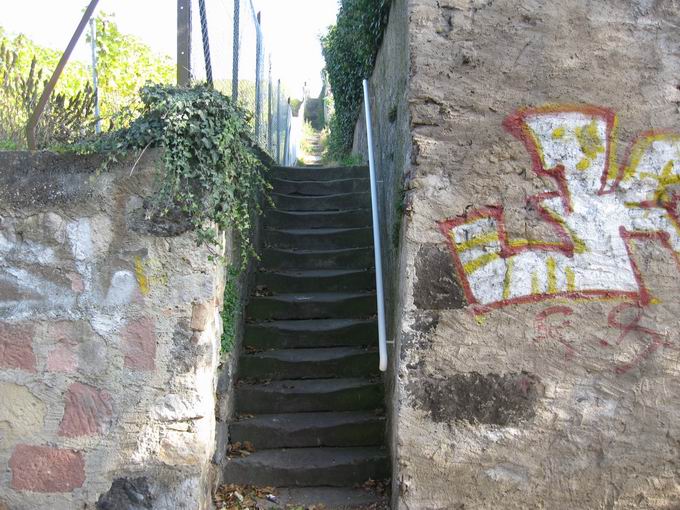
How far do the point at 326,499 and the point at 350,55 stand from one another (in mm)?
5557

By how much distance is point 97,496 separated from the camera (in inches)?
107

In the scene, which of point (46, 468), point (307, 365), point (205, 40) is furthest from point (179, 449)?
point (205, 40)

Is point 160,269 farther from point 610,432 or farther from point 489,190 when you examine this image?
point 610,432

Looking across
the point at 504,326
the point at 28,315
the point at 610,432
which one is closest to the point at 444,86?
the point at 504,326

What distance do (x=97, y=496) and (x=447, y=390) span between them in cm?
179

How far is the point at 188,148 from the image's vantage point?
2697 millimetres

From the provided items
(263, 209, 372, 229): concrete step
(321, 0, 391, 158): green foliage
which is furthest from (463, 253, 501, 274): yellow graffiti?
(263, 209, 372, 229): concrete step

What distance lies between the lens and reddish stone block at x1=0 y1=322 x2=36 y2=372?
8.86 feet

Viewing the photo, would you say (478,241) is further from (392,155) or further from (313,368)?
(313,368)

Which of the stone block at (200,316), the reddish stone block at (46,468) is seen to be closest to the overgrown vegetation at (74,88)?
the stone block at (200,316)

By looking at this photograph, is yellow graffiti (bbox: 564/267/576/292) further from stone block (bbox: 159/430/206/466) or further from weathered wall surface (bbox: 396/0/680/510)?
stone block (bbox: 159/430/206/466)

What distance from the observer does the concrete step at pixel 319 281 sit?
4.42m

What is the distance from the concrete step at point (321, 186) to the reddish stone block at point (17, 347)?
3.07 meters

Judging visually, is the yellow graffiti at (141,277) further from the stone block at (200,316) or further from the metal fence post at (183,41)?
the metal fence post at (183,41)
